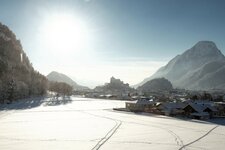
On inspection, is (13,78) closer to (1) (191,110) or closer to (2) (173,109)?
(2) (173,109)

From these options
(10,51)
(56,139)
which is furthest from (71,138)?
(10,51)

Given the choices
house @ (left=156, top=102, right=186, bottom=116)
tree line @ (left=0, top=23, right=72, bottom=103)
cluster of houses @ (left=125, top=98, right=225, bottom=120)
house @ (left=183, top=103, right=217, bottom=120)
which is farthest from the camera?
tree line @ (left=0, top=23, right=72, bottom=103)

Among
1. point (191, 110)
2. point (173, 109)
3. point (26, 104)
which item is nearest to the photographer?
point (191, 110)

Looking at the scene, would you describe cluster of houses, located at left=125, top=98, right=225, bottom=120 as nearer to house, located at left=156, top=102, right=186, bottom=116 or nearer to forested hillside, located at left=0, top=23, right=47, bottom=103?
house, located at left=156, top=102, right=186, bottom=116

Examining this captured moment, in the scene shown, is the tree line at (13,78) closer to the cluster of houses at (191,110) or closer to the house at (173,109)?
the cluster of houses at (191,110)

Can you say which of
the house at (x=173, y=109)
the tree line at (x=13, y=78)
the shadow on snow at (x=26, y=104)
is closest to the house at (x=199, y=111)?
the house at (x=173, y=109)

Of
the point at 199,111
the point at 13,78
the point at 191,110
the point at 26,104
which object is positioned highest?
the point at 13,78

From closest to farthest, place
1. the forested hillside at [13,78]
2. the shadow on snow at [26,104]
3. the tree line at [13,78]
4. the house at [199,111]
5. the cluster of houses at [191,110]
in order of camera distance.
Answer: the house at [199,111] → the cluster of houses at [191,110] → the shadow on snow at [26,104] → the tree line at [13,78] → the forested hillside at [13,78]

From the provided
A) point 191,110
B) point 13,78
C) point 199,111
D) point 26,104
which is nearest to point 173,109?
point 191,110

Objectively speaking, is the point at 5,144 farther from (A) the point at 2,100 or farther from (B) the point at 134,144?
(A) the point at 2,100

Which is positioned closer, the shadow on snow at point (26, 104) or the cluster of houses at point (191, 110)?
the cluster of houses at point (191, 110)

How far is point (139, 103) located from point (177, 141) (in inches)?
2277

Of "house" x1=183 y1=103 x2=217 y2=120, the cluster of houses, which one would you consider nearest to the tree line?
the cluster of houses

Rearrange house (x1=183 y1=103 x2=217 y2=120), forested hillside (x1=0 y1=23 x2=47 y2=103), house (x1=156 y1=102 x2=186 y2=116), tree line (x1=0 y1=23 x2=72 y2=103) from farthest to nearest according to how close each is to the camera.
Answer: forested hillside (x1=0 y1=23 x2=47 y2=103), tree line (x1=0 y1=23 x2=72 y2=103), house (x1=156 y1=102 x2=186 y2=116), house (x1=183 y1=103 x2=217 y2=120)
